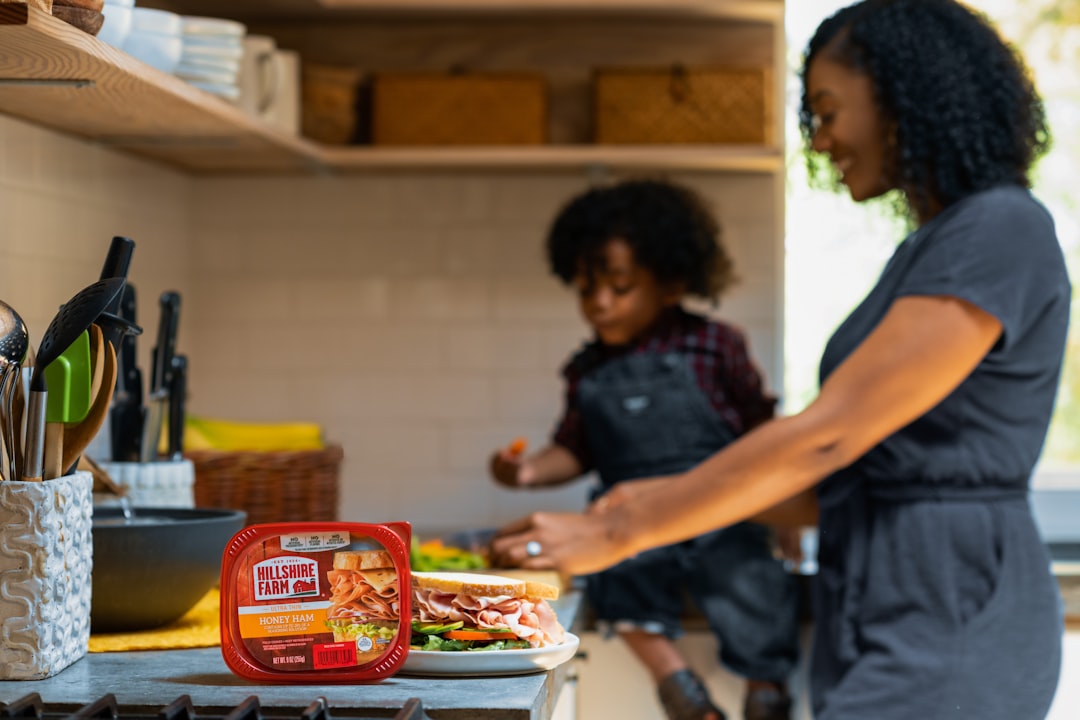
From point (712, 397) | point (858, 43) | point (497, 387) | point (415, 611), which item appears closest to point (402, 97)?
point (497, 387)

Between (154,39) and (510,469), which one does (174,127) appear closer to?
(154,39)

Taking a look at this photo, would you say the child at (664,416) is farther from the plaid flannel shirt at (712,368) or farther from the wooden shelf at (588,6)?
the wooden shelf at (588,6)

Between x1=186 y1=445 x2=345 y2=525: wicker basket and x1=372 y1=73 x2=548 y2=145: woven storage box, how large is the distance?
0.72 meters

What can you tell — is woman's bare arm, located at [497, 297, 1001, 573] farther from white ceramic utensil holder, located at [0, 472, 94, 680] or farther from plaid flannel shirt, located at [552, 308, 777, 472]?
white ceramic utensil holder, located at [0, 472, 94, 680]

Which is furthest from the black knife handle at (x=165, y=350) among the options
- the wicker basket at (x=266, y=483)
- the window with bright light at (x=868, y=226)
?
the window with bright light at (x=868, y=226)

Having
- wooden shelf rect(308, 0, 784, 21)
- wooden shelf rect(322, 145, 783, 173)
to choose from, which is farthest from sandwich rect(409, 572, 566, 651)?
wooden shelf rect(308, 0, 784, 21)

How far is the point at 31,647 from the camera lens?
38.8 inches

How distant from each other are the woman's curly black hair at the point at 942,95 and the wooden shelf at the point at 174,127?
2.37 feet

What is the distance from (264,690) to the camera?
96 centimetres

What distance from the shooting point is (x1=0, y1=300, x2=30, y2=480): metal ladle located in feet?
3.34

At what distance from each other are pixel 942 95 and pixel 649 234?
738 mm

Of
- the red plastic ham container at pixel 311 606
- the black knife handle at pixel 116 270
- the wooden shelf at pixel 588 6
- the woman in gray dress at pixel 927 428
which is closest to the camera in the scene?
the red plastic ham container at pixel 311 606

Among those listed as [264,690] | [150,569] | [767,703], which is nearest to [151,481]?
[150,569]

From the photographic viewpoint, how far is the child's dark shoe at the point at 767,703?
187cm
